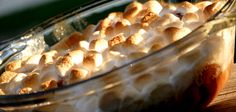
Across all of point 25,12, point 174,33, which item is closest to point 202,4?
point 174,33

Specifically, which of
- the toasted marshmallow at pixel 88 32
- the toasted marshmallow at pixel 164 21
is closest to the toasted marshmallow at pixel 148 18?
the toasted marshmallow at pixel 164 21

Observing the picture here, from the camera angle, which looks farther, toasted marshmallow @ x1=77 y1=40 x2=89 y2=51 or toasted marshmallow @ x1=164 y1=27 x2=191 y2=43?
toasted marshmallow @ x1=77 y1=40 x2=89 y2=51

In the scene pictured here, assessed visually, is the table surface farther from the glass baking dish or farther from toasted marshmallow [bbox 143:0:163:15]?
toasted marshmallow [bbox 143:0:163:15]

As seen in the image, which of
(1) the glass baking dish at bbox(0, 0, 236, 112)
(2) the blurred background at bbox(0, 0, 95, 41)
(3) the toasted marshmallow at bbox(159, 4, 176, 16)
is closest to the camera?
(1) the glass baking dish at bbox(0, 0, 236, 112)

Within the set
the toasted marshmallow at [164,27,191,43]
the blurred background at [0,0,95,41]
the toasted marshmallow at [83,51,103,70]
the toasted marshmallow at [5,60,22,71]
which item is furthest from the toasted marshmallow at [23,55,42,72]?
the blurred background at [0,0,95,41]

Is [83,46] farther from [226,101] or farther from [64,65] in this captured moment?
[226,101]

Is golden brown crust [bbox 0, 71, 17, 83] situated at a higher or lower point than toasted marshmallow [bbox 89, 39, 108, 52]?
lower

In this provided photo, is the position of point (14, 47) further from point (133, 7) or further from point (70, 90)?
point (70, 90)
